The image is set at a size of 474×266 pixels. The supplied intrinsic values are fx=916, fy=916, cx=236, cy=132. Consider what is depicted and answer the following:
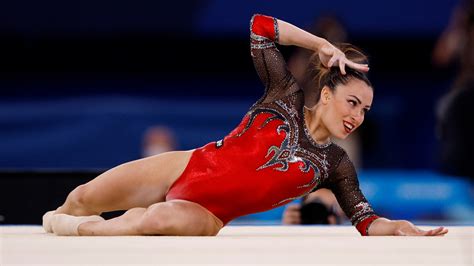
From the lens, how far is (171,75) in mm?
6824

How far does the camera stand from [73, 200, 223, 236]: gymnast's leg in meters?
2.75

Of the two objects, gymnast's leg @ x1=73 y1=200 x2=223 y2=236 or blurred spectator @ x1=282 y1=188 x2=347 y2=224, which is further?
blurred spectator @ x1=282 y1=188 x2=347 y2=224

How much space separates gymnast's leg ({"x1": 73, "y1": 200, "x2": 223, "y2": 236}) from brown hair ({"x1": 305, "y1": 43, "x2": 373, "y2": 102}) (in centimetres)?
59

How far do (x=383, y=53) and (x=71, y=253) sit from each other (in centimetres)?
494

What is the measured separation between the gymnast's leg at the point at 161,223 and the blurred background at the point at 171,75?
2.82 m

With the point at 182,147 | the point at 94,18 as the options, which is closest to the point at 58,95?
the point at 94,18

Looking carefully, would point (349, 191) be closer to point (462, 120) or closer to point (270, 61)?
point (270, 61)

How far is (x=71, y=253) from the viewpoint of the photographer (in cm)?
207

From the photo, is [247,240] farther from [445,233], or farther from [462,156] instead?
[462,156]

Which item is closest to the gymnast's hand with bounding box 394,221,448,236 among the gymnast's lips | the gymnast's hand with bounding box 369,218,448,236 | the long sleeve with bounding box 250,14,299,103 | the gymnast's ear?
the gymnast's hand with bounding box 369,218,448,236

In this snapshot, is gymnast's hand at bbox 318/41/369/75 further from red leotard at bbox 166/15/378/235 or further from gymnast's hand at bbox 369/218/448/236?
gymnast's hand at bbox 369/218/448/236

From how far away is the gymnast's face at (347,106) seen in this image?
2949 mm

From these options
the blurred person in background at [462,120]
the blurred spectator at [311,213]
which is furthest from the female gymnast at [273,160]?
the blurred person in background at [462,120]

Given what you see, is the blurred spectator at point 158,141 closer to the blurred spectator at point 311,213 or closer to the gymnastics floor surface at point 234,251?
the blurred spectator at point 311,213
